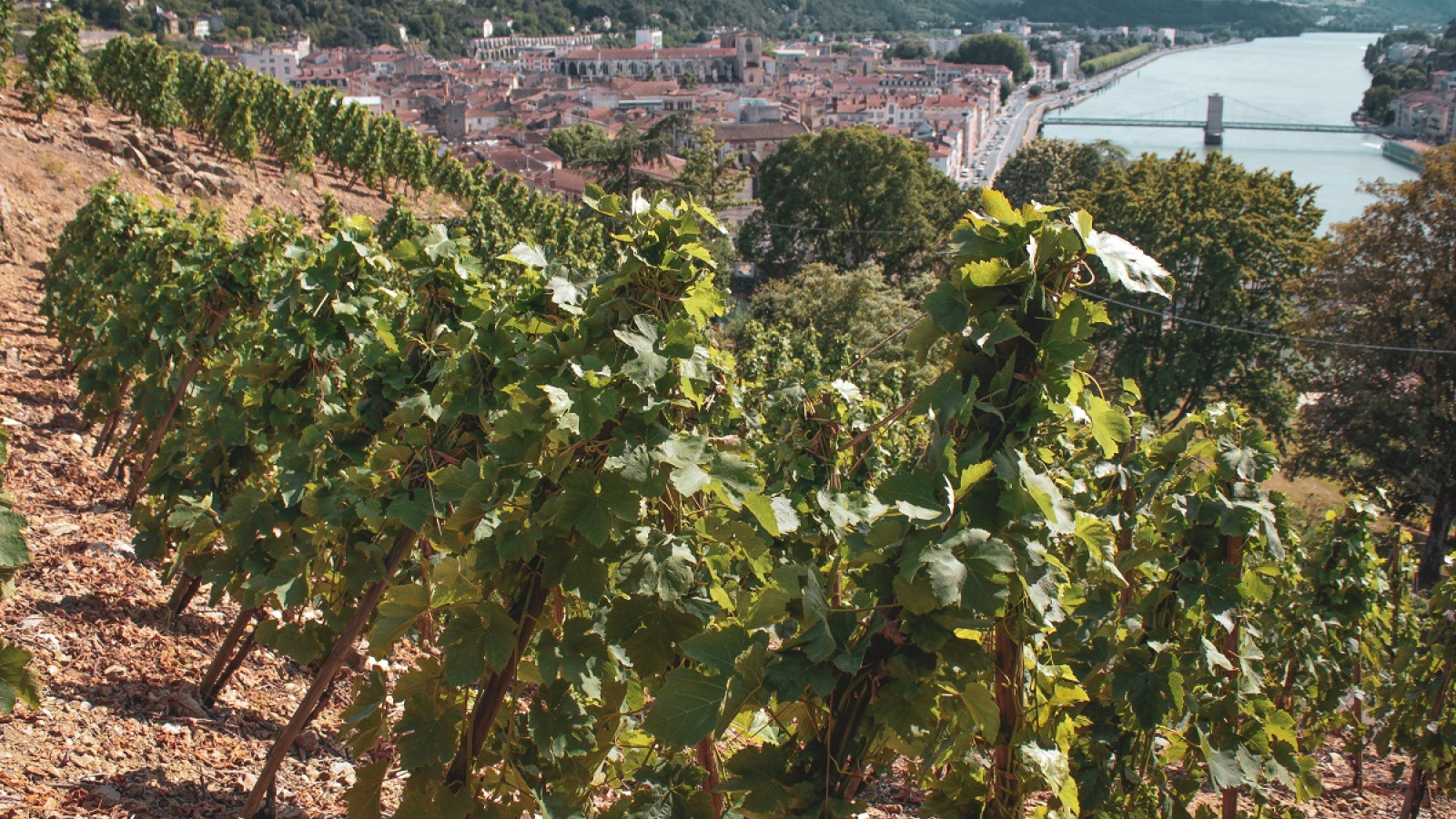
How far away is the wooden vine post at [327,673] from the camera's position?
3.18 meters

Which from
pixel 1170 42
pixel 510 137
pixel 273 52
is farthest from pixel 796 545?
pixel 1170 42

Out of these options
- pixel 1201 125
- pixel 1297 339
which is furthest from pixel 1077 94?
pixel 1297 339

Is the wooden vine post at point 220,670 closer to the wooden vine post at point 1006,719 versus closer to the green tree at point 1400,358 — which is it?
the wooden vine post at point 1006,719

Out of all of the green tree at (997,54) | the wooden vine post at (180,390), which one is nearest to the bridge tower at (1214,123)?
the green tree at (997,54)

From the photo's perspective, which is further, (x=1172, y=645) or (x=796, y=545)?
(x=796, y=545)

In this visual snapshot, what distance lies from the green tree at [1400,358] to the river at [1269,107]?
1578cm

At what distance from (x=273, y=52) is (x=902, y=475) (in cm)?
11331

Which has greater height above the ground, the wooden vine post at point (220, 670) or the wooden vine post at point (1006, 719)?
the wooden vine post at point (1006, 719)

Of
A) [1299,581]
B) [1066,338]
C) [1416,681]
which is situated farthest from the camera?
[1299,581]

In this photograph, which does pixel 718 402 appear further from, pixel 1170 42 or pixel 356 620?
pixel 1170 42

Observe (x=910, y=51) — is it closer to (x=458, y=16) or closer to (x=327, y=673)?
(x=458, y=16)

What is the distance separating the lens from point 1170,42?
184625 mm

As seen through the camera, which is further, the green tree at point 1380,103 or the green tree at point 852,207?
Answer: the green tree at point 1380,103

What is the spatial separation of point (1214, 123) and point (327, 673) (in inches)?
3609
